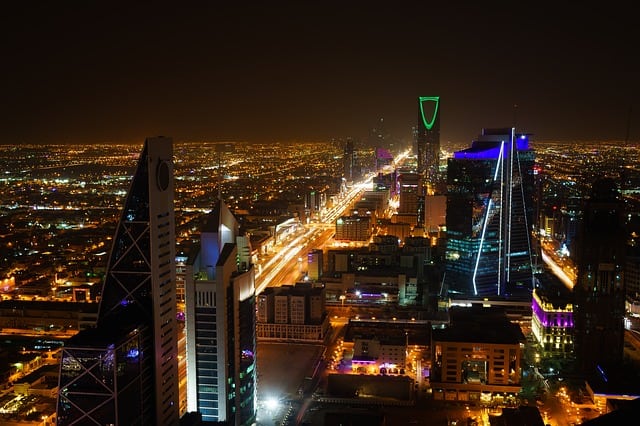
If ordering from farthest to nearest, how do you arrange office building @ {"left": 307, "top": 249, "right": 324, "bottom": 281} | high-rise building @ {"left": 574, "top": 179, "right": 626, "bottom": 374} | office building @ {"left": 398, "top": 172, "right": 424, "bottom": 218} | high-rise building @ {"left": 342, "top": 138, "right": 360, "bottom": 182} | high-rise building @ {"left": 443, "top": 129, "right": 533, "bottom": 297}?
high-rise building @ {"left": 342, "top": 138, "right": 360, "bottom": 182} → office building @ {"left": 398, "top": 172, "right": 424, "bottom": 218} → office building @ {"left": 307, "top": 249, "right": 324, "bottom": 281} → high-rise building @ {"left": 443, "top": 129, "right": 533, "bottom": 297} → high-rise building @ {"left": 574, "top": 179, "right": 626, "bottom": 374}

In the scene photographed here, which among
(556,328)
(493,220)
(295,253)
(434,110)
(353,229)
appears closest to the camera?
(556,328)

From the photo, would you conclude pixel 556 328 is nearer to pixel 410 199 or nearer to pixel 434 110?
pixel 410 199

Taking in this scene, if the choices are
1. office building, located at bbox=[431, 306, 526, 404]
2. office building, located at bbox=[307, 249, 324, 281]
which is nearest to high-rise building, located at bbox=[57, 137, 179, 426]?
office building, located at bbox=[431, 306, 526, 404]

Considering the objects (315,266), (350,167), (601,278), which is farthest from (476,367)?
(350,167)

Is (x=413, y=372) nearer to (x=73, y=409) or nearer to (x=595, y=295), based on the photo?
(x=595, y=295)

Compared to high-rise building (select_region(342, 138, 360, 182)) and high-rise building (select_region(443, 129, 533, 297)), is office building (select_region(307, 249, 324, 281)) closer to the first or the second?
Result: high-rise building (select_region(443, 129, 533, 297))

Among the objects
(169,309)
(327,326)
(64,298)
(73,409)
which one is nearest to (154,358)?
(169,309)

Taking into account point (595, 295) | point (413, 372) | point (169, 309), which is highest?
point (169, 309)
